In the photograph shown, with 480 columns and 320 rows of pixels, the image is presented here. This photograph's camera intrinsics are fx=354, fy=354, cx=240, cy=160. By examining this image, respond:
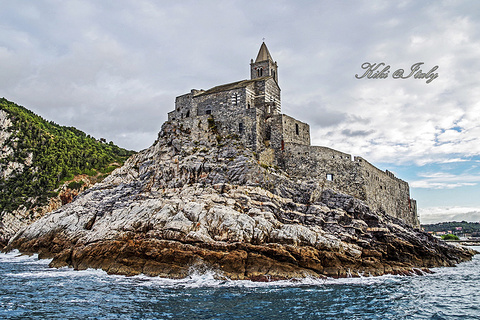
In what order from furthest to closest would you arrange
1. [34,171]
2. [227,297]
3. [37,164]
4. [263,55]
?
[37,164] < [34,171] < [263,55] < [227,297]

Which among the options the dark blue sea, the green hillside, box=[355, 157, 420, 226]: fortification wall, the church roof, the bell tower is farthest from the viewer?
the green hillside

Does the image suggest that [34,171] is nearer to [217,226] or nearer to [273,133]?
[273,133]

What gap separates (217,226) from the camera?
2503cm

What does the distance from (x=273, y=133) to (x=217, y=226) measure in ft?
50.5

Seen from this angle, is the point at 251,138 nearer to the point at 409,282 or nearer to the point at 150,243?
the point at 150,243

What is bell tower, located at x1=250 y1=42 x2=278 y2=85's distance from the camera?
42125 millimetres

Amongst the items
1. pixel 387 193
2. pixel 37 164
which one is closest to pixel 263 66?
pixel 387 193

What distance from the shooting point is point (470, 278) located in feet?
78.4

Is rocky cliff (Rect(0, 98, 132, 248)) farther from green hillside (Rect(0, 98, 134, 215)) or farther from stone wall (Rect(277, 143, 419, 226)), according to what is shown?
stone wall (Rect(277, 143, 419, 226))

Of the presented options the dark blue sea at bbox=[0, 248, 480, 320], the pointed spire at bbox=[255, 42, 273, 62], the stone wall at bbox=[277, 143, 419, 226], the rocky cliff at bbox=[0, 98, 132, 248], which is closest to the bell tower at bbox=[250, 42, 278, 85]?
the pointed spire at bbox=[255, 42, 273, 62]

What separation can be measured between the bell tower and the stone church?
0.12 metres

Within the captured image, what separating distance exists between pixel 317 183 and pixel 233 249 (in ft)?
39.3

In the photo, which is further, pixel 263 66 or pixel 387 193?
pixel 387 193

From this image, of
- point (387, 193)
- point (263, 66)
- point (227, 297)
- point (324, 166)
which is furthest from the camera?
point (387, 193)
